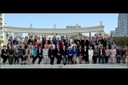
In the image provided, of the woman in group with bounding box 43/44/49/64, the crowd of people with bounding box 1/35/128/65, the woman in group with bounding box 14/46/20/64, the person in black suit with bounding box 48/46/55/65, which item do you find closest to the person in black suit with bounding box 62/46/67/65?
the crowd of people with bounding box 1/35/128/65

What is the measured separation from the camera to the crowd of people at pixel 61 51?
14.6 meters

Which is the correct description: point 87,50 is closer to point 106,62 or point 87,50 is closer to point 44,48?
point 106,62

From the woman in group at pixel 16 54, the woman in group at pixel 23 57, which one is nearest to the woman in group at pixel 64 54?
the woman in group at pixel 23 57

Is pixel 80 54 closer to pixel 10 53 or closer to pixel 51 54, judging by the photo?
pixel 51 54

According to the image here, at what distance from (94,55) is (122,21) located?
472 feet

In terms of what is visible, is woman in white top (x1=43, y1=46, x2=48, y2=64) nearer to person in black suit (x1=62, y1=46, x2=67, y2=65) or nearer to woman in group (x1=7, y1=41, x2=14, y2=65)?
person in black suit (x1=62, y1=46, x2=67, y2=65)

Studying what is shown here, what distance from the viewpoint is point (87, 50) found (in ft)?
48.5

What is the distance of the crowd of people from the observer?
1459 centimetres

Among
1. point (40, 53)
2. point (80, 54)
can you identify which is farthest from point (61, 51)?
point (40, 53)
